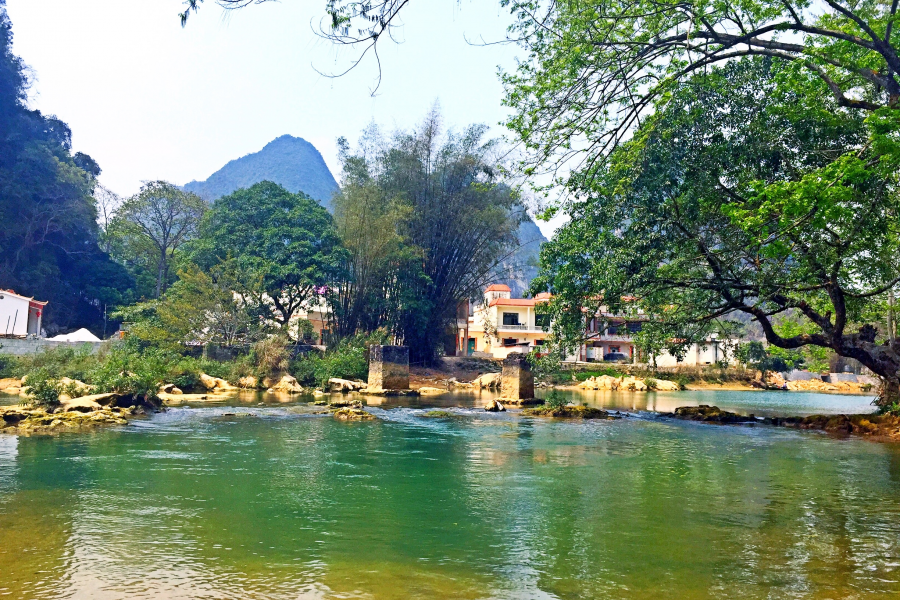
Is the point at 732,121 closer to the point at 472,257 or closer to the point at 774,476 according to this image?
the point at 774,476

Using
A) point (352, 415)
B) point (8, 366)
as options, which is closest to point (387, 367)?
point (352, 415)

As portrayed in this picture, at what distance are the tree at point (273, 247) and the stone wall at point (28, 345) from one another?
6936 millimetres

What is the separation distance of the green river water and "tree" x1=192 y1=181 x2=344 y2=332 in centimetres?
1748

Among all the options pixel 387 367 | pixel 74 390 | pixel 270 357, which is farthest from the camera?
pixel 270 357

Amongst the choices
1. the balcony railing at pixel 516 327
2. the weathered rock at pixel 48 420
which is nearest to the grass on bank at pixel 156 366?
the weathered rock at pixel 48 420

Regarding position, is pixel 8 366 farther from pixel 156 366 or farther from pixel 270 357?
pixel 270 357

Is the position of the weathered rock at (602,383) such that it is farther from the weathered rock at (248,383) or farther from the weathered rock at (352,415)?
the weathered rock at (352,415)

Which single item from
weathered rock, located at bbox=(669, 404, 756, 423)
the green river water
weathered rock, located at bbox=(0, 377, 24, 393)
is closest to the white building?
weathered rock, located at bbox=(0, 377, 24, 393)

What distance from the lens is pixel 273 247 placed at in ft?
108

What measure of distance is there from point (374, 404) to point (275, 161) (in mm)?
158309

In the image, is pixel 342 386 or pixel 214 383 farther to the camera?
pixel 342 386

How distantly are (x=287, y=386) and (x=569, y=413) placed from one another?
12050mm

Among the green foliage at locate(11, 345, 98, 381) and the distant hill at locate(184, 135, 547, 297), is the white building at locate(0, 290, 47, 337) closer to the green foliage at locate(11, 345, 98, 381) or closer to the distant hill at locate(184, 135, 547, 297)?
the green foliage at locate(11, 345, 98, 381)

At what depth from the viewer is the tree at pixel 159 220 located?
44125 millimetres
